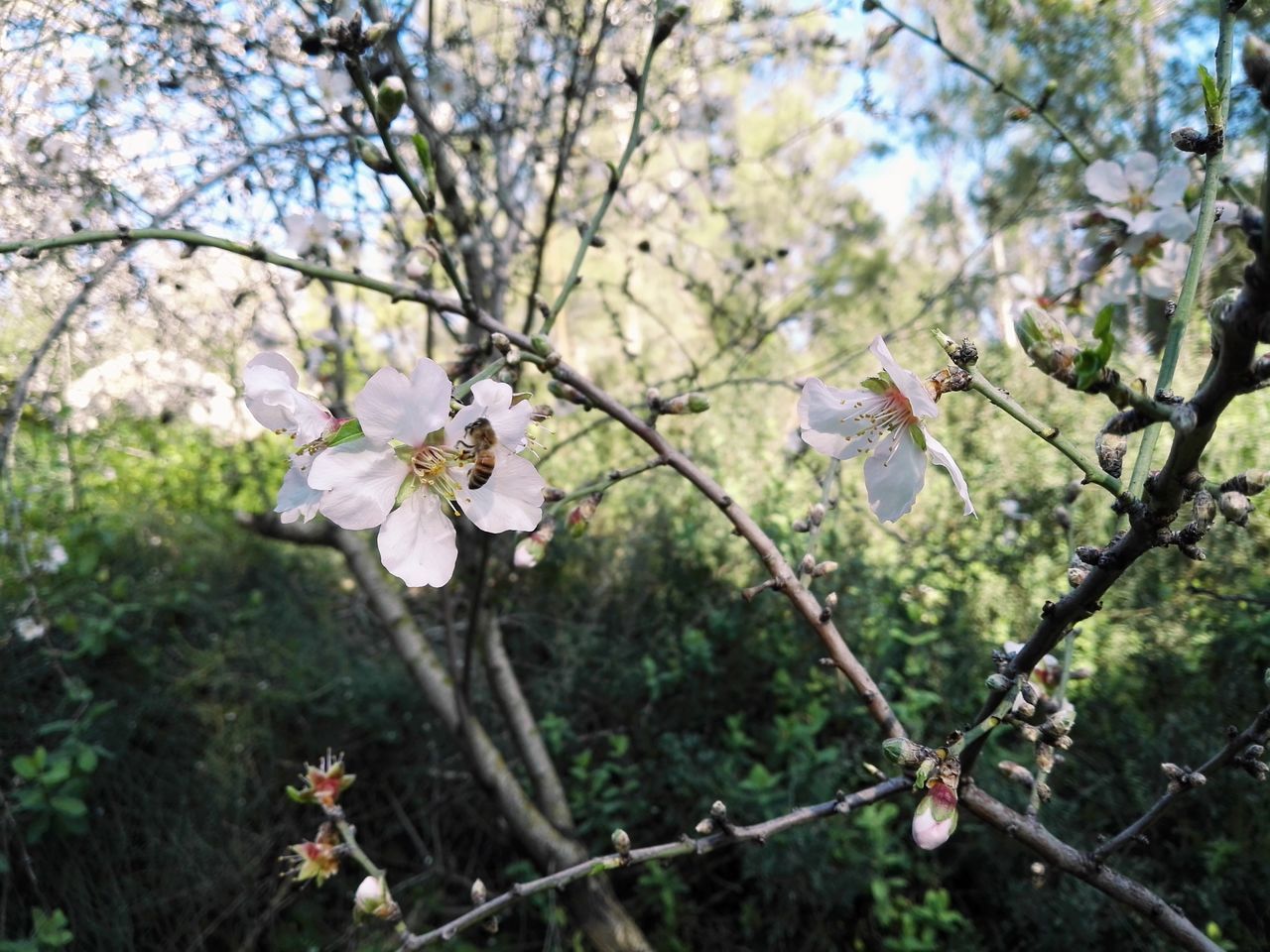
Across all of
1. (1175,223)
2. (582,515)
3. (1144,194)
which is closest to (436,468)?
(582,515)

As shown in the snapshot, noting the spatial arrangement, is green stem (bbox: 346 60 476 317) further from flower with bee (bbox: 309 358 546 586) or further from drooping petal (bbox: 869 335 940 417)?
drooping petal (bbox: 869 335 940 417)

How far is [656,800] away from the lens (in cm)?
266

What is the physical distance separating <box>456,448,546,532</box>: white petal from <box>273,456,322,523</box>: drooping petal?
0.18m

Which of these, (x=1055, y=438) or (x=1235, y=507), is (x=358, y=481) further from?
(x=1235, y=507)

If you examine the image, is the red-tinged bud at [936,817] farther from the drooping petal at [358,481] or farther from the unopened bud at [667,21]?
the unopened bud at [667,21]

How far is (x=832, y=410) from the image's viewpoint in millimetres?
885

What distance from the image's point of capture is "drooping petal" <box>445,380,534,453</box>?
0.75 m

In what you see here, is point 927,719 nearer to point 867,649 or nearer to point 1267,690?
point 867,649

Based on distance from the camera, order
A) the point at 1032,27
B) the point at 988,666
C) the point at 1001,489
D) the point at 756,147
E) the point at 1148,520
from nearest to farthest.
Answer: the point at 1148,520 < the point at 988,666 < the point at 1001,489 < the point at 1032,27 < the point at 756,147

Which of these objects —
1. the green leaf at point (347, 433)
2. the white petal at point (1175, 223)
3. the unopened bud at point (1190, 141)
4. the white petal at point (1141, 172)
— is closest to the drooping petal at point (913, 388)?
the unopened bud at point (1190, 141)

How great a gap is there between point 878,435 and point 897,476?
0.08 metres

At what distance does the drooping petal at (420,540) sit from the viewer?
2.69ft

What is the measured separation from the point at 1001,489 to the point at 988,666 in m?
1.00

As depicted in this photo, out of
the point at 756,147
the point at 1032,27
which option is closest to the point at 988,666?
the point at 1032,27
